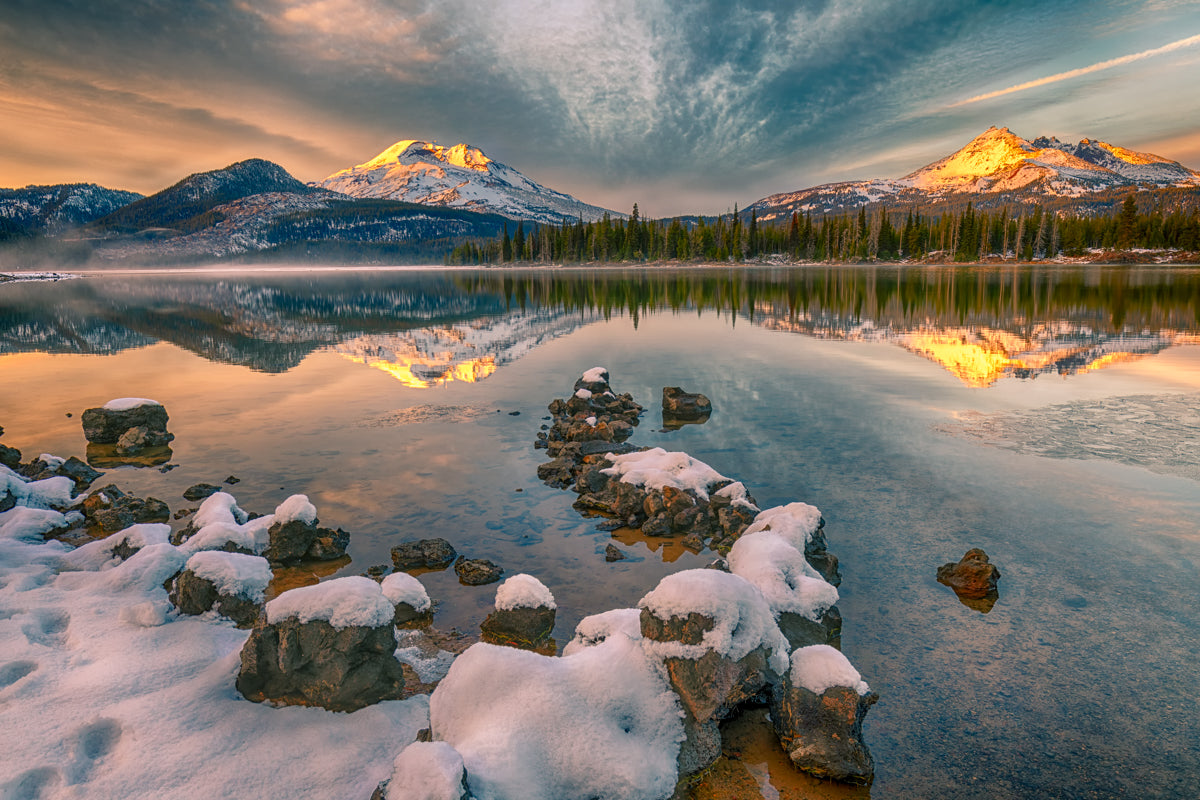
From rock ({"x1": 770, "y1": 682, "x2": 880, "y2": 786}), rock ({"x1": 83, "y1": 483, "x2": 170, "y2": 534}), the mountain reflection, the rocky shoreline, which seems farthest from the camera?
the mountain reflection

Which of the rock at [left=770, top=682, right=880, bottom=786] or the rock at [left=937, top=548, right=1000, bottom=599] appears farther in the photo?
the rock at [left=937, top=548, right=1000, bottom=599]

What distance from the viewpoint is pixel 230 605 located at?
888 cm

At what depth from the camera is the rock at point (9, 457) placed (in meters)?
16.5

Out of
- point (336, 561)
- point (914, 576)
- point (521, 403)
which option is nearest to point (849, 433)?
point (914, 576)

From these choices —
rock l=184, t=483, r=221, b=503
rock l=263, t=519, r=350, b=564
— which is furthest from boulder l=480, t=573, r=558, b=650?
rock l=184, t=483, r=221, b=503

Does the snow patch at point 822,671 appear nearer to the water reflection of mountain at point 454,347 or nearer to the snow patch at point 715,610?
the snow patch at point 715,610

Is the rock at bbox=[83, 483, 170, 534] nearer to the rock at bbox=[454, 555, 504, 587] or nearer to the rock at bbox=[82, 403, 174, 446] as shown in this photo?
the rock at bbox=[82, 403, 174, 446]

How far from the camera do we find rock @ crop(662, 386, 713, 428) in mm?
20797

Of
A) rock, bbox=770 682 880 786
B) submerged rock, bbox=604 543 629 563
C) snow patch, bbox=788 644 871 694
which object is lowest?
submerged rock, bbox=604 543 629 563

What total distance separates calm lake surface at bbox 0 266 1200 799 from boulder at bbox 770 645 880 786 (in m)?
0.23

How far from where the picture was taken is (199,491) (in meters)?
14.4

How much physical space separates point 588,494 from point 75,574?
9.10 metres

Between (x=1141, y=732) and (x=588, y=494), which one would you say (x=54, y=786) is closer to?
(x=588, y=494)

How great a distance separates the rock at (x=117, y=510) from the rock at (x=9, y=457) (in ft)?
17.5
